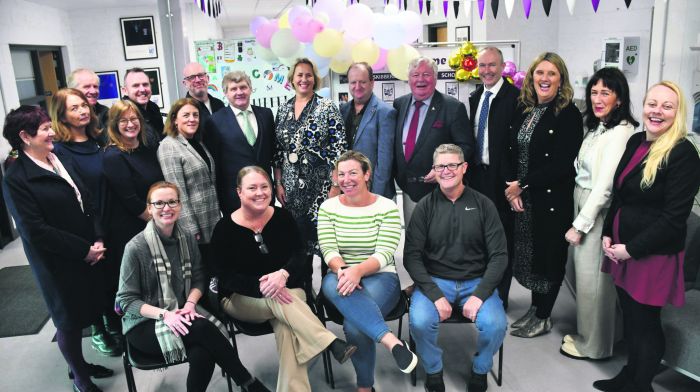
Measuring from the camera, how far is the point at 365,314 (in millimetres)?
2332

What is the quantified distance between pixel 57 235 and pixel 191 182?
692mm

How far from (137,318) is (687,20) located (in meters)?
3.95

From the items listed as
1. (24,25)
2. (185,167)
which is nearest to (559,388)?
(185,167)

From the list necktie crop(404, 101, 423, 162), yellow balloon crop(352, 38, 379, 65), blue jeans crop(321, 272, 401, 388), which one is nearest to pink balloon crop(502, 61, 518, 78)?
yellow balloon crop(352, 38, 379, 65)

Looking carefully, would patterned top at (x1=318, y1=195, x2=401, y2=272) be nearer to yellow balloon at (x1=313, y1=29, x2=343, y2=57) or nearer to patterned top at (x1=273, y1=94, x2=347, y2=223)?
patterned top at (x1=273, y1=94, x2=347, y2=223)

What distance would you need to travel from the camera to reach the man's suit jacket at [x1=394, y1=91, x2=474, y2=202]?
3.02 m

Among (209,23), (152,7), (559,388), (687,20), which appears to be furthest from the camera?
(209,23)

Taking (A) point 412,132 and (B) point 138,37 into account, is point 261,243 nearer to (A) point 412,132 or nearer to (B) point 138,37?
(A) point 412,132

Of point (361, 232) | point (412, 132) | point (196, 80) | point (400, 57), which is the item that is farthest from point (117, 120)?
point (400, 57)

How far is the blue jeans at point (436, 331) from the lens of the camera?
7.72ft

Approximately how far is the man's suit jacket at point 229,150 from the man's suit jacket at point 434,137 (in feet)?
2.80

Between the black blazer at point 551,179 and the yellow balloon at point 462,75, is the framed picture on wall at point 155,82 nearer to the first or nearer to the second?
the yellow balloon at point 462,75

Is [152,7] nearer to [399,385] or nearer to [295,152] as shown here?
[295,152]

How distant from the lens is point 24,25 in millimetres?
5715
